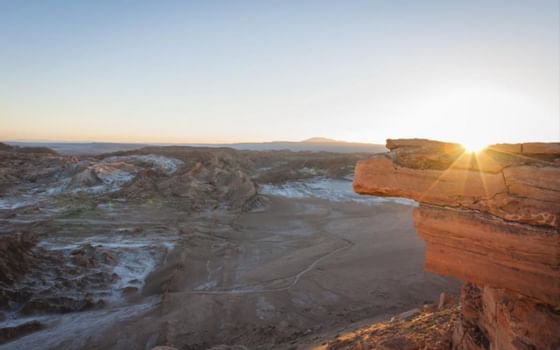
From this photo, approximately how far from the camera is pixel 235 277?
10.4 m

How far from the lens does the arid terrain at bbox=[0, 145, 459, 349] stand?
7.45 metres

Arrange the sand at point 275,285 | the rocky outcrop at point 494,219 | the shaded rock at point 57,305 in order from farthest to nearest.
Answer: the shaded rock at point 57,305, the sand at point 275,285, the rocky outcrop at point 494,219

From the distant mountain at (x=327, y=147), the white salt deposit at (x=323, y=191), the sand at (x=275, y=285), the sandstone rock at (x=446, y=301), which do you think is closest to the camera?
the sandstone rock at (x=446, y=301)

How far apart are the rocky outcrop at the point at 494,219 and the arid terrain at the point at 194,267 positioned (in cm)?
353

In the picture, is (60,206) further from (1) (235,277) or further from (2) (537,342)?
(2) (537,342)

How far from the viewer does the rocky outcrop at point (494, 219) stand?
9.68 feet

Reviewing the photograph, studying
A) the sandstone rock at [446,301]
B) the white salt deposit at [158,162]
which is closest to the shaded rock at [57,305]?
the sandstone rock at [446,301]

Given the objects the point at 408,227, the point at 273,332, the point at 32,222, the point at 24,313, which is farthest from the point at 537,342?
the point at 32,222

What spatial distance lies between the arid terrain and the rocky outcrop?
353 centimetres

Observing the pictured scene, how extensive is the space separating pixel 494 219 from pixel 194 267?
374 inches

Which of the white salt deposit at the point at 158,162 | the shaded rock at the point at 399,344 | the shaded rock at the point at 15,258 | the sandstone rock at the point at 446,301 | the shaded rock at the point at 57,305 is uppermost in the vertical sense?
the white salt deposit at the point at 158,162

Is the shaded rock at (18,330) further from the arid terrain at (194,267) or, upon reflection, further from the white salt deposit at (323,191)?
the white salt deposit at (323,191)

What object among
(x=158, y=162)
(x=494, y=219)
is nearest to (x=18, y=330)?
(x=494, y=219)

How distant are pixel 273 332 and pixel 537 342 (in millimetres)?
5067
